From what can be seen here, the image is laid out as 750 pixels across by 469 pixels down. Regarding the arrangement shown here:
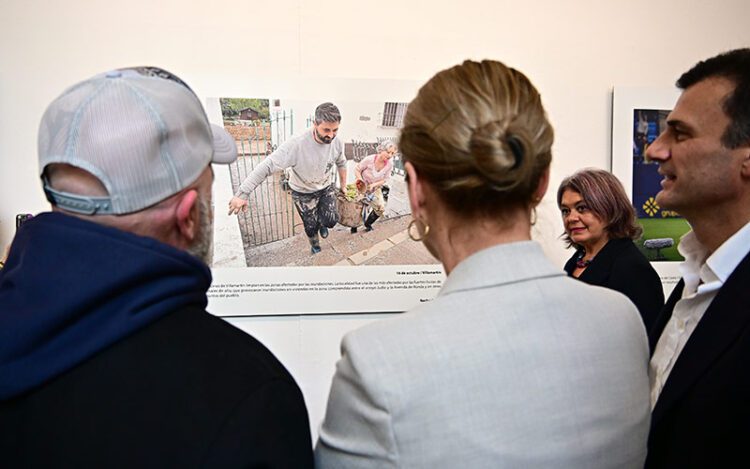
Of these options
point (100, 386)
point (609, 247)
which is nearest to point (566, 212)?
point (609, 247)

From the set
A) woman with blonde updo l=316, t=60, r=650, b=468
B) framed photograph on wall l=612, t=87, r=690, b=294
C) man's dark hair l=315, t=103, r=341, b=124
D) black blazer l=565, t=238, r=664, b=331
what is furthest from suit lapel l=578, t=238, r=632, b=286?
woman with blonde updo l=316, t=60, r=650, b=468

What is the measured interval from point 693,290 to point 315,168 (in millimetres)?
1860

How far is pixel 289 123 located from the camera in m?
2.84

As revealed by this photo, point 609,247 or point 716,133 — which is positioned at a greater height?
point 716,133

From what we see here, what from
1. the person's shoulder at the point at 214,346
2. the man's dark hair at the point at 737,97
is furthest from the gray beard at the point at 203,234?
the man's dark hair at the point at 737,97

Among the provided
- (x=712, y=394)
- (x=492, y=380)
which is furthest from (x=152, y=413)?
(x=712, y=394)

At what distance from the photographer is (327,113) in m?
2.87

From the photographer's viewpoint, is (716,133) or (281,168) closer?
(716,133)

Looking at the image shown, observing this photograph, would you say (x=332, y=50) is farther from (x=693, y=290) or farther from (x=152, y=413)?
(x=152, y=413)

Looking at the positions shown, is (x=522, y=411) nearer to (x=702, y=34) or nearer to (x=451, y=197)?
(x=451, y=197)

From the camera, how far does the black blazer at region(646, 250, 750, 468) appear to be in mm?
1097

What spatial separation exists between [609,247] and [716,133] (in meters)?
1.28

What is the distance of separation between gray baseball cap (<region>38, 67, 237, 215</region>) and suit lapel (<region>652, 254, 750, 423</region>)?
1.04 metres

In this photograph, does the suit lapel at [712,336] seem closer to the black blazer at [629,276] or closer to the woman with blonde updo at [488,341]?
the woman with blonde updo at [488,341]
